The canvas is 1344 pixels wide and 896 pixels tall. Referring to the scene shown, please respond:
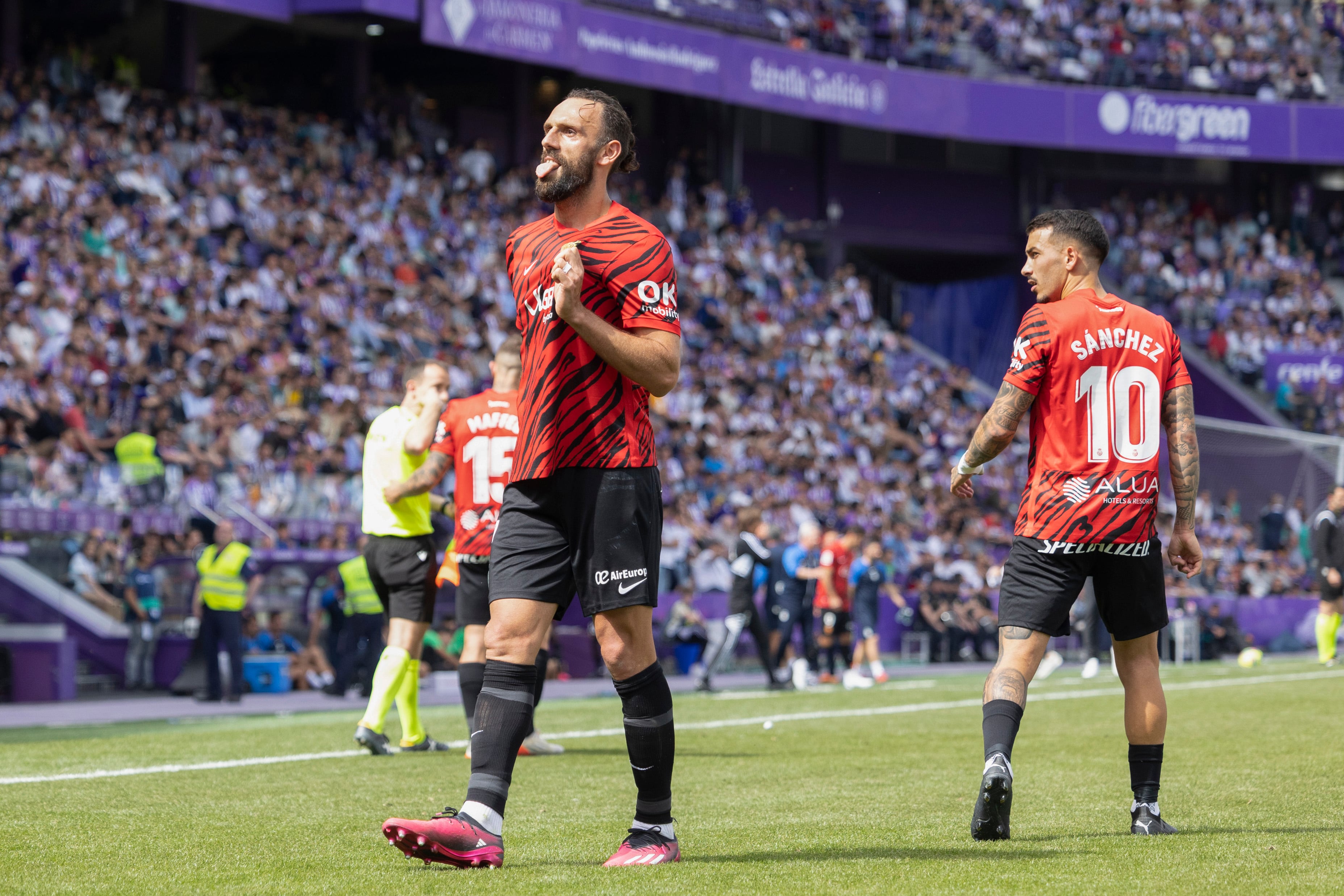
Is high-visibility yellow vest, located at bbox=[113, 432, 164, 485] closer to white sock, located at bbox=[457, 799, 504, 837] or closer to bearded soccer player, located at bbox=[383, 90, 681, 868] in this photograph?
bearded soccer player, located at bbox=[383, 90, 681, 868]

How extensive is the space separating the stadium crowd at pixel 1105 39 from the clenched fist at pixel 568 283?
32301 mm

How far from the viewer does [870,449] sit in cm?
3123

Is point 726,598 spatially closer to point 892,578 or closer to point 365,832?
point 892,578

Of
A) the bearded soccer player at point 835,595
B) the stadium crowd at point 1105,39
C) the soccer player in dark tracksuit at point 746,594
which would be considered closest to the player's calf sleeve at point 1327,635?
the bearded soccer player at point 835,595

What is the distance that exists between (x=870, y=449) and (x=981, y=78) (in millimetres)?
12321

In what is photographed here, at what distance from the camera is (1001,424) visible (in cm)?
607

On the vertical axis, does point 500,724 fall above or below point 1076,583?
below

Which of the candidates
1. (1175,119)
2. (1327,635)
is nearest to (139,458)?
(1327,635)

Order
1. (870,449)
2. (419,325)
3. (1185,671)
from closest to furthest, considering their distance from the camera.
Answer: (1185,671) < (419,325) < (870,449)

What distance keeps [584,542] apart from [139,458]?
525 inches

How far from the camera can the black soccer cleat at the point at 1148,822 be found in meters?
5.96

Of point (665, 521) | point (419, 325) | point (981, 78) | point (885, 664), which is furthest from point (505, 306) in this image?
point (981, 78)

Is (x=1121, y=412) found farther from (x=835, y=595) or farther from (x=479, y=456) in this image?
(x=835, y=595)

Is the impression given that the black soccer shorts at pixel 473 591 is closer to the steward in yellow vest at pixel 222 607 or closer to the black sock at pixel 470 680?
the black sock at pixel 470 680
